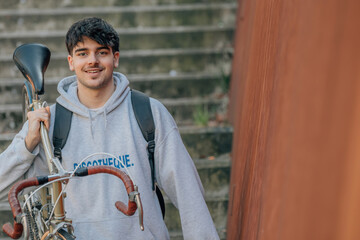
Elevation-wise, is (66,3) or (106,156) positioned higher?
(66,3)

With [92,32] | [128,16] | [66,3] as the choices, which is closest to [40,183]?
[92,32]

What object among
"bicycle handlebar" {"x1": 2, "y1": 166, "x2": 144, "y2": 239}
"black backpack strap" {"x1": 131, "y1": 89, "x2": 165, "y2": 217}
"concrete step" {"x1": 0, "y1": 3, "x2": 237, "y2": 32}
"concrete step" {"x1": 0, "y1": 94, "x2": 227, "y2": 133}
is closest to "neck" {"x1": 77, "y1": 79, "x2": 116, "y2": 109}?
"black backpack strap" {"x1": 131, "y1": 89, "x2": 165, "y2": 217}

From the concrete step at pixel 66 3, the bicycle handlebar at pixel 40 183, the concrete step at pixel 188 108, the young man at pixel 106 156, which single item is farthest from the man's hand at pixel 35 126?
the concrete step at pixel 66 3

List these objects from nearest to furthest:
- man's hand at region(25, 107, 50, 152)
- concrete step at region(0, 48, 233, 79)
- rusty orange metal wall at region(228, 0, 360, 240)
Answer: rusty orange metal wall at region(228, 0, 360, 240) → man's hand at region(25, 107, 50, 152) → concrete step at region(0, 48, 233, 79)

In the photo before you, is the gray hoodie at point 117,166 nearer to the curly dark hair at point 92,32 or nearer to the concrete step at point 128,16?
the curly dark hair at point 92,32

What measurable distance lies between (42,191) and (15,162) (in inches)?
6.8

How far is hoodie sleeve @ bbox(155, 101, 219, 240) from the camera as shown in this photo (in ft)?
8.61

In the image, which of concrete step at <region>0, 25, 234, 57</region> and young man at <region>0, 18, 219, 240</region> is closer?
young man at <region>0, 18, 219, 240</region>

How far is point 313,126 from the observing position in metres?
1.85

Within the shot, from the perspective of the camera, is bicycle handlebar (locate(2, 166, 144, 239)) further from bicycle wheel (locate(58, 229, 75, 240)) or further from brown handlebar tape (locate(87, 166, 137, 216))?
bicycle wheel (locate(58, 229, 75, 240))

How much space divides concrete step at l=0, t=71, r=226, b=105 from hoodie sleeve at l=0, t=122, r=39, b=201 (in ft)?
9.82

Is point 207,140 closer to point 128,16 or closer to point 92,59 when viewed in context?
point 128,16

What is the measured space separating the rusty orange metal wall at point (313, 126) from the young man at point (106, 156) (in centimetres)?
40

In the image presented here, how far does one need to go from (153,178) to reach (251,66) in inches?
44.8
